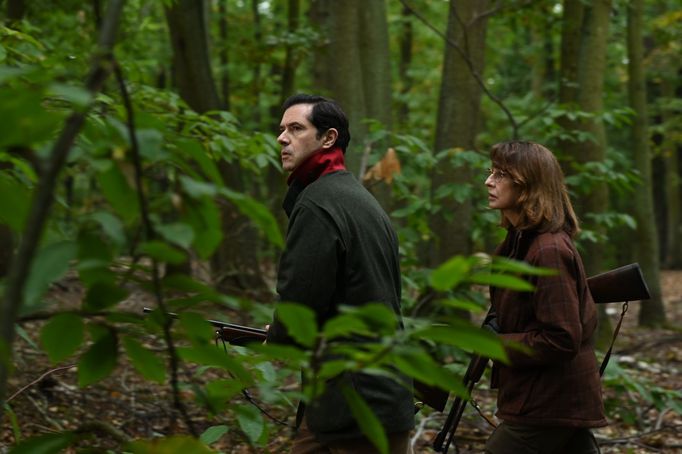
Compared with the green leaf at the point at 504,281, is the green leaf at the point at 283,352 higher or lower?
lower

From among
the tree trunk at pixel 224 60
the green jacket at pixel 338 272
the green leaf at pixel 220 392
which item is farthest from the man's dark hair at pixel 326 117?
the tree trunk at pixel 224 60

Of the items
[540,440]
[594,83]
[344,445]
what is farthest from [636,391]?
[594,83]

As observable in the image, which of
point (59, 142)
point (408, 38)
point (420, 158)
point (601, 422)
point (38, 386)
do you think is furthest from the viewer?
point (408, 38)

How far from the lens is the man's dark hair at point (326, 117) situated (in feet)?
11.4

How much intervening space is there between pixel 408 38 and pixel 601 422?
20.5m

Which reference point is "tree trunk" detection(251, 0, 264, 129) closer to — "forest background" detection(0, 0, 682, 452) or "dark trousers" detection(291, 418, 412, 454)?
"forest background" detection(0, 0, 682, 452)

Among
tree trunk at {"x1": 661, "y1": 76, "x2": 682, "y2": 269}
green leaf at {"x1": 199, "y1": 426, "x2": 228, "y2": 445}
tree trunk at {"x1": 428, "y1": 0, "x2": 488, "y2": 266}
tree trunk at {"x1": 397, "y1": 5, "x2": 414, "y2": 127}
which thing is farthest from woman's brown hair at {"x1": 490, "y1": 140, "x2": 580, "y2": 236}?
tree trunk at {"x1": 661, "y1": 76, "x2": 682, "y2": 269}

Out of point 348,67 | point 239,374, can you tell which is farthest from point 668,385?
point 239,374

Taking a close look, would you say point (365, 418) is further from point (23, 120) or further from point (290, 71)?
point (290, 71)

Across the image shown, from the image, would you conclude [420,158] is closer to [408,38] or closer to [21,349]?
[21,349]

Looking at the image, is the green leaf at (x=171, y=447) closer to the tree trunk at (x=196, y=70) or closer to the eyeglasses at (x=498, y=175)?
the eyeglasses at (x=498, y=175)

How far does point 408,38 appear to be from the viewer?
75.8 ft

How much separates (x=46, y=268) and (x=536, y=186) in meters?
2.55

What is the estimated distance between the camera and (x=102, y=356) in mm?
1538
